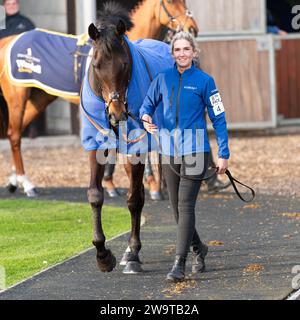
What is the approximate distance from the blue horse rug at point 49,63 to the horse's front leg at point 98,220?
3726mm

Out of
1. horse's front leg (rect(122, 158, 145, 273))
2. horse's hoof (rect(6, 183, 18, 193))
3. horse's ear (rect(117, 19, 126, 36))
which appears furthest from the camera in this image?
horse's hoof (rect(6, 183, 18, 193))

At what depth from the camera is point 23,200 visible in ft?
40.4

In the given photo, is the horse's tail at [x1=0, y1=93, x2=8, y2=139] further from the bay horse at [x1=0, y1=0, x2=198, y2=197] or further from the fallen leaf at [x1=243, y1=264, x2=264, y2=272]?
the fallen leaf at [x1=243, y1=264, x2=264, y2=272]

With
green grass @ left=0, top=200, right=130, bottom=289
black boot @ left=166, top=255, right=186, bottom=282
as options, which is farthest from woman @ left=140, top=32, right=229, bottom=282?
green grass @ left=0, top=200, right=130, bottom=289

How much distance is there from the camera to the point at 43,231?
1034 centimetres

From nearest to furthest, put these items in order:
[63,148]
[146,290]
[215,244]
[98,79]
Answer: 1. [146,290]
2. [98,79]
3. [215,244]
4. [63,148]

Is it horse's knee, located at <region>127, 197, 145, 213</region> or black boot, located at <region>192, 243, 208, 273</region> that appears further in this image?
horse's knee, located at <region>127, 197, 145, 213</region>

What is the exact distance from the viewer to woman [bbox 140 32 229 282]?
8023 millimetres

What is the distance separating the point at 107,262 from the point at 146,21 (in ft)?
15.8

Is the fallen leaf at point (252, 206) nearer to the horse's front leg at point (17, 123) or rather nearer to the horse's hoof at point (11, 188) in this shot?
the horse's front leg at point (17, 123)
